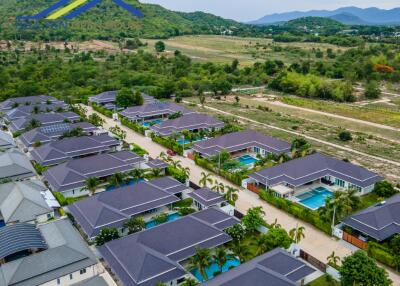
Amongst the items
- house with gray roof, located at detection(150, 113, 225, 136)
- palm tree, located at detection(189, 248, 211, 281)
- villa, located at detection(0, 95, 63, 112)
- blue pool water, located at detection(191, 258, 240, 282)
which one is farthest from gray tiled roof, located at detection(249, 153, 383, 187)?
villa, located at detection(0, 95, 63, 112)

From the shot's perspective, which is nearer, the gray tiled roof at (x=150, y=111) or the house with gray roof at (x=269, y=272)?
the house with gray roof at (x=269, y=272)

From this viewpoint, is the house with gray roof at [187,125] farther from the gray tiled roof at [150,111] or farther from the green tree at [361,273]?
the green tree at [361,273]

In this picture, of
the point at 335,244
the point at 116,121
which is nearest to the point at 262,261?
A: the point at 335,244

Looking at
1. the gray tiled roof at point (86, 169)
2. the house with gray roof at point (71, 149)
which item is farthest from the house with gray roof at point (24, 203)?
the house with gray roof at point (71, 149)

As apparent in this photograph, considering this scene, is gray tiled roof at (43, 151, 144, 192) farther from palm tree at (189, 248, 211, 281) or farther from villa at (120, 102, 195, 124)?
villa at (120, 102, 195, 124)

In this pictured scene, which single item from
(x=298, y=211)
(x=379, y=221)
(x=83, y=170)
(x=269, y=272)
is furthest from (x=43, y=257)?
(x=379, y=221)

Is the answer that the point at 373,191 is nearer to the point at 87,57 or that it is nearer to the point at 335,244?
the point at 335,244

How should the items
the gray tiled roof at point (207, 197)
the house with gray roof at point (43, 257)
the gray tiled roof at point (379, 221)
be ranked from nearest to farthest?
the house with gray roof at point (43, 257) < the gray tiled roof at point (379, 221) < the gray tiled roof at point (207, 197)
